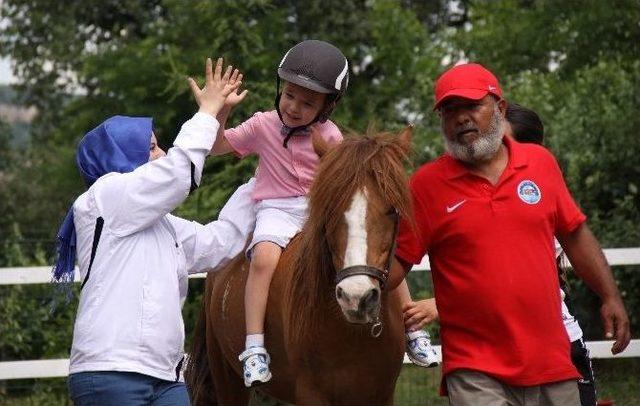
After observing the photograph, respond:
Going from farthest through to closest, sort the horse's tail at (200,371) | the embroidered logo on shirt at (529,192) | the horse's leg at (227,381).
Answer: the horse's tail at (200,371) → the horse's leg at (227,381) → the embroidered logo on shirt at (529,192)

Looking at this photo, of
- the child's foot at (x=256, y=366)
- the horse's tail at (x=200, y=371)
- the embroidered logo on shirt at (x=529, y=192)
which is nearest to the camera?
the embroidered logo on shirt at (x=529, y=192)

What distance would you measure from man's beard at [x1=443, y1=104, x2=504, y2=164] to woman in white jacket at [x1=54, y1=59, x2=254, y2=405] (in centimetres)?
101

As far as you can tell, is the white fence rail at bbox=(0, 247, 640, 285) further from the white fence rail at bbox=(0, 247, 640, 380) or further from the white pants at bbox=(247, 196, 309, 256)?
the white pants at bbox=(247, 196, 309, 256)

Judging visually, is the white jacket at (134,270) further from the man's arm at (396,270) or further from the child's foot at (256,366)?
the child's foot at (256,366)

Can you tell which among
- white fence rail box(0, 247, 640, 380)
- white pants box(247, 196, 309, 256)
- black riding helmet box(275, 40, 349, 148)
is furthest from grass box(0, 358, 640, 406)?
black riding helmet box(275, 40, 349, 148)

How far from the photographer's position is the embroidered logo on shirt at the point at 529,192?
527 centimetres

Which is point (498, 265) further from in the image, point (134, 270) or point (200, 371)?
point (200, 371)

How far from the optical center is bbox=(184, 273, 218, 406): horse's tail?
8352 mm

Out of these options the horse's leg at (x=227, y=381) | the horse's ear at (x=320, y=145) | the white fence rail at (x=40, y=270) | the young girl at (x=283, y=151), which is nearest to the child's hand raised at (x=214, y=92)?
the horse's ear at (x=320, y=145)

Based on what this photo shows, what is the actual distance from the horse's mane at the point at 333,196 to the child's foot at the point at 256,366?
38 centimetres

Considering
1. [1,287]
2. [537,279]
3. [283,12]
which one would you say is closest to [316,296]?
[537,279]

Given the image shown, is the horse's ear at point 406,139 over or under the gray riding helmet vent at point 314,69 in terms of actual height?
under

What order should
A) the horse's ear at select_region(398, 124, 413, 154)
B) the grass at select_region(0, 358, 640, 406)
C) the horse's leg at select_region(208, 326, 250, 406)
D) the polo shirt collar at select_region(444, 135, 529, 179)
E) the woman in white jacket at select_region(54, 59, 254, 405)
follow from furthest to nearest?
1. the grass at select_region(0, 358, 640, 406)
2. the horse's leg at select_region(208, 326, 250, 406)
3. the horse's ear at select_region(398, 124, 413, 154)
4. the polo shirt collar at select_region(444, 135, 529, 179)
5. the woman in white jacket at select_region(54, 59, 254, 405)

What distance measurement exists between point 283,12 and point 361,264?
12.9 m
